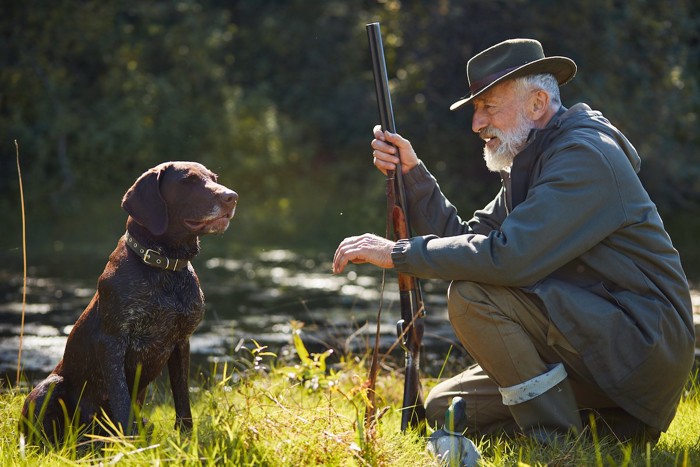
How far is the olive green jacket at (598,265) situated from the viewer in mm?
3693

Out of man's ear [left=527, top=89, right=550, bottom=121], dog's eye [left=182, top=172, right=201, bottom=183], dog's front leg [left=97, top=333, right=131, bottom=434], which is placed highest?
man's ear [left=527, top=89, right=550, bottom=121]

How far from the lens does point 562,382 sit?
381cm

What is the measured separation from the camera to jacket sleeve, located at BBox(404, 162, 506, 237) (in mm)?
4559

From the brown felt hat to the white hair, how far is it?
0.07ft

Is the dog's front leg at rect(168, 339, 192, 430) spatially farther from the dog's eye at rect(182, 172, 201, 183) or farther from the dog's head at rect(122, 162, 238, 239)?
the dog's eye at rect(182, 172, 201, 183)

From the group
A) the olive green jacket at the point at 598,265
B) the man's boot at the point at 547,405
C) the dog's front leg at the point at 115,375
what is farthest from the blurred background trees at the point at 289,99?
the dog's front leg at the point at 115,375

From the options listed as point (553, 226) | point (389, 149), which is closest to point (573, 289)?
point (553, 226)

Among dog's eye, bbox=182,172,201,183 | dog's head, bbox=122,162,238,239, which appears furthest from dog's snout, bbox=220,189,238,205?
dog's eye, bbox=182,172,201,183

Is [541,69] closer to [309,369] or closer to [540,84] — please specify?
[540,84]

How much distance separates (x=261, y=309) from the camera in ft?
29.4

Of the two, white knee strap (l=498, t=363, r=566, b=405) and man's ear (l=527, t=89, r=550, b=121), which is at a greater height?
Result: man's ear (l=527, t=89, r=550, b=121)

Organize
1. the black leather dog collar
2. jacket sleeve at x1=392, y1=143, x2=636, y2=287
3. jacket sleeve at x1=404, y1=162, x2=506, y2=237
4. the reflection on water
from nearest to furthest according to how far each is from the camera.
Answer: jacket sleeve at x1=392, y1=143, x2=636, y2=287, the black leather dog collar, jacket sleeve at x1=404, y1=162, x2=506, y2=237, the reflection on water

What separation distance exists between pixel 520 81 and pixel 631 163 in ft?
2.01

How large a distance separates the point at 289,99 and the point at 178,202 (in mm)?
17357
